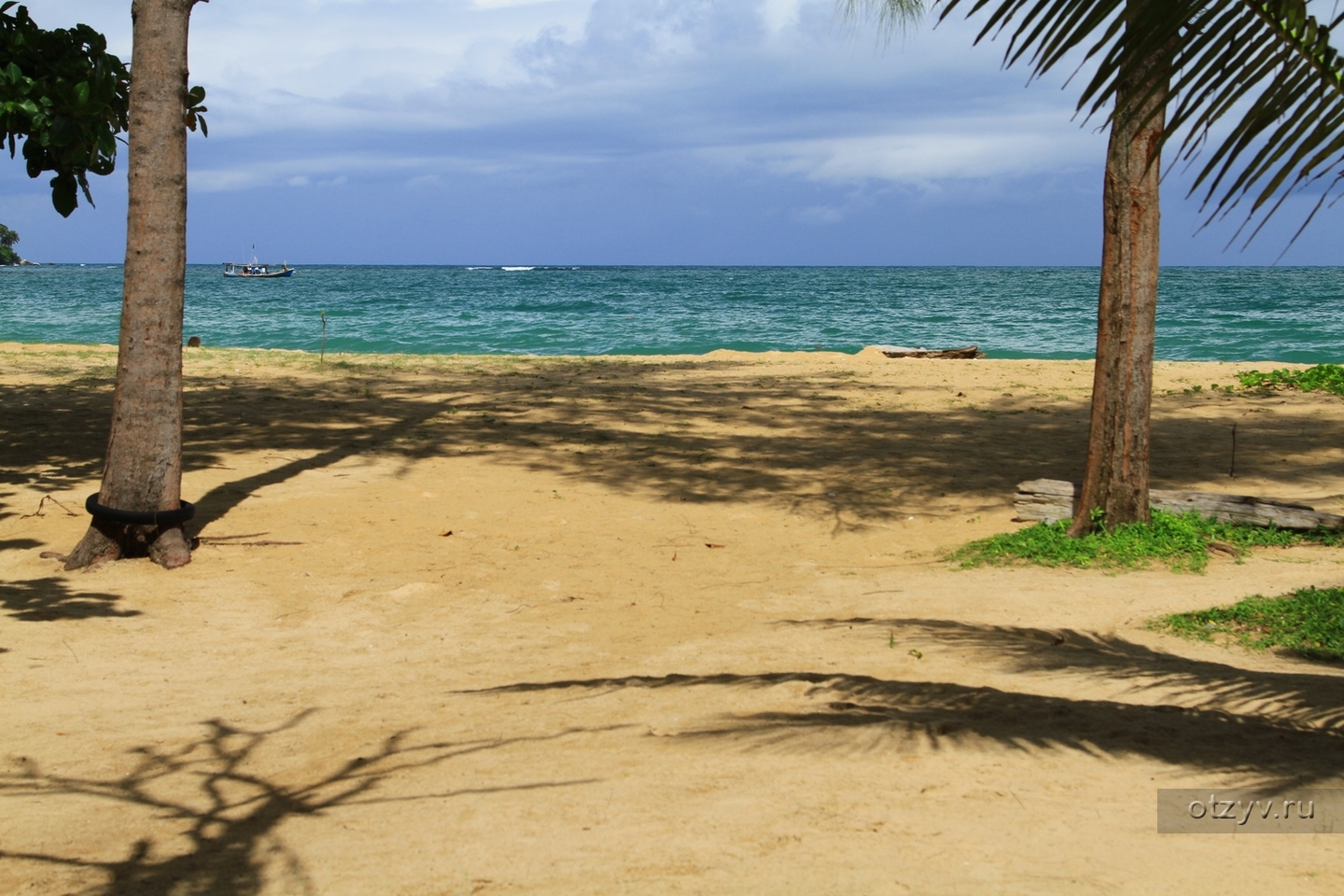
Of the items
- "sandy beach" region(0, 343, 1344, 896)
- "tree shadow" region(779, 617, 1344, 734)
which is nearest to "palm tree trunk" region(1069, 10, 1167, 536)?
"sandy beach" region(0, 343, 1344, 896)

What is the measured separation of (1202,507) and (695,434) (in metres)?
5.16

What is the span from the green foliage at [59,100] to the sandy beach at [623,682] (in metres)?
2.29

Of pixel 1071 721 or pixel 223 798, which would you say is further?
pixel 1071 721

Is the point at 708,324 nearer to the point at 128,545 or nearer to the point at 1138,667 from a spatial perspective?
the point at 128,545

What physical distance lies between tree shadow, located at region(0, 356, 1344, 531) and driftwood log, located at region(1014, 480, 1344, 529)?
0.78 m

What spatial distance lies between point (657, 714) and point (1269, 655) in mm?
2836

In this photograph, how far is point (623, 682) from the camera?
4645 millimetres

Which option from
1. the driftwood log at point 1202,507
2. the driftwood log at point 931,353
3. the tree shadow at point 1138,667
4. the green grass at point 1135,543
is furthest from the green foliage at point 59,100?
the driftwood log at point 931,353

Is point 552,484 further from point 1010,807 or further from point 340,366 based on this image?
point 340,366

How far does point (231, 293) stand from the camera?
58.7 metres

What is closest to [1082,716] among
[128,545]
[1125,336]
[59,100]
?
[1125,336]

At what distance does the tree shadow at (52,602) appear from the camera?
548cm

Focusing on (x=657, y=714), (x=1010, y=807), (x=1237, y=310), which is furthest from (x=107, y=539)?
(x=1237, y=310)

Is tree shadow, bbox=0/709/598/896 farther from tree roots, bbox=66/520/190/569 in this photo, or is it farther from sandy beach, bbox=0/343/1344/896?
tree roots, bbox=66/520/190/569
